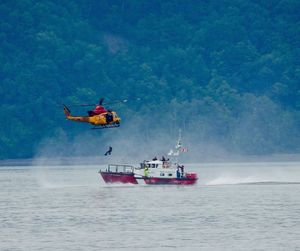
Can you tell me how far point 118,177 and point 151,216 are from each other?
3557cm

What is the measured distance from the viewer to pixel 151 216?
91.9 metres

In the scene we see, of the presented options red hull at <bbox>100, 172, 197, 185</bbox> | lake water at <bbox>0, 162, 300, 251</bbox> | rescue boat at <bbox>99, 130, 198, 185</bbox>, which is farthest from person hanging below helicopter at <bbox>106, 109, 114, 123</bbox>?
red hull at <bbox>100, 172, 197, 185</bbox>

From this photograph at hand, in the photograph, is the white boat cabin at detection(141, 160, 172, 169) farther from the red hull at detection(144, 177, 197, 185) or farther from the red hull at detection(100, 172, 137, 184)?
the red hull at detection(100, 172, 137, 184)

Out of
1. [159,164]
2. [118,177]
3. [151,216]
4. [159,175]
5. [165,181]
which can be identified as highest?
[159,164]

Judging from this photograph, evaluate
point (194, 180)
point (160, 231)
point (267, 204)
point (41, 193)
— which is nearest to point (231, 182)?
point (194, 180)

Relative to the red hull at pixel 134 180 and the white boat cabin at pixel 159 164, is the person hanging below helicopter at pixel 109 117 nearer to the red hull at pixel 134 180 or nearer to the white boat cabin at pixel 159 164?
the white boat cabin at pixel 159 164

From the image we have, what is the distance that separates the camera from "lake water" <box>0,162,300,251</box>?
2948 inches

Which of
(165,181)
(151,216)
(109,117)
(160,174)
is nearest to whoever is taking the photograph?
(151,216)

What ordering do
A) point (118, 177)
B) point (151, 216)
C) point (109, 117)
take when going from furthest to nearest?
point (118, 177) → point (109, 117) → point (151, 216)

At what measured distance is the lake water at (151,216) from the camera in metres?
74.9

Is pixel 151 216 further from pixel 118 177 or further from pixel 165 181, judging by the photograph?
pixel 118 177

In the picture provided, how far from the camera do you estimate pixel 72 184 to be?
138 m

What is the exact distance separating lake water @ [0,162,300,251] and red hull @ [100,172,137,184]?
30.9 inches

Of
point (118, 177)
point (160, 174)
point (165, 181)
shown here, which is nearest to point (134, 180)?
point (118, 177)
